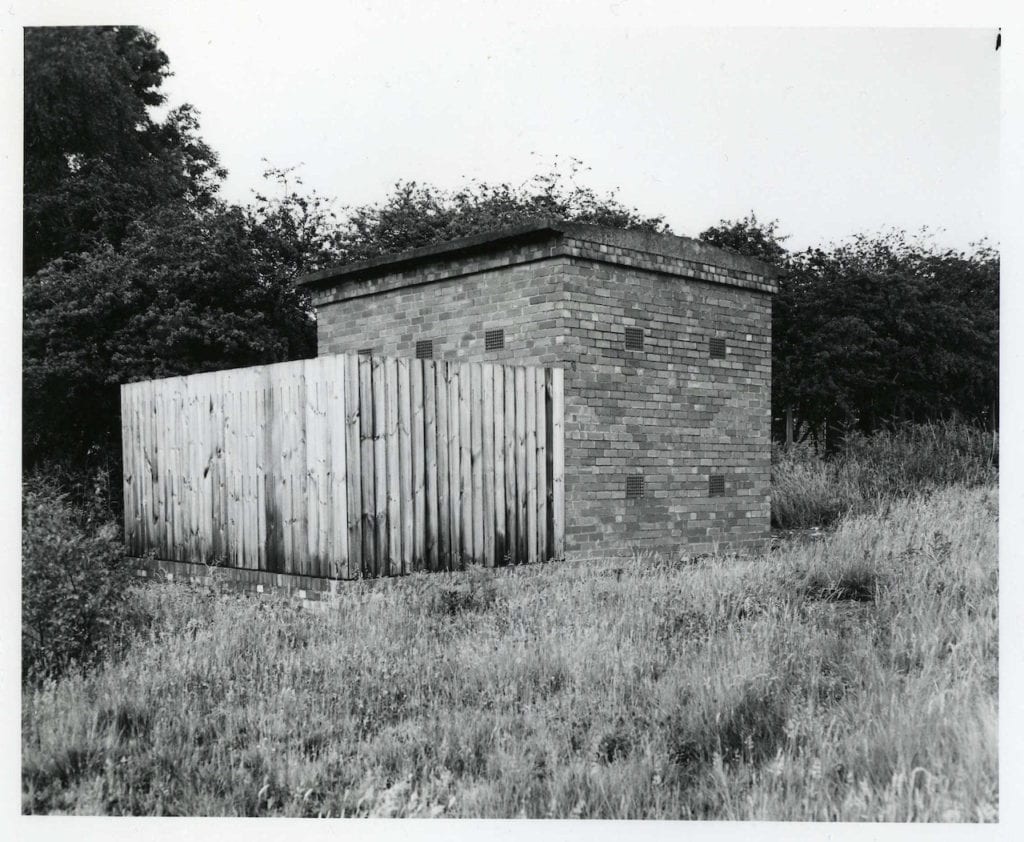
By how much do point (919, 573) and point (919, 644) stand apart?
70.1 inches

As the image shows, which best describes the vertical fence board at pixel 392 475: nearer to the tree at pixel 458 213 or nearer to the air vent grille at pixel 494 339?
the air vent grille at pixel 494 339

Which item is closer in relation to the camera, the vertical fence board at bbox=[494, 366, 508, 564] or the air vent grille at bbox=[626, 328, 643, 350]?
the vertical fence board at bbox=[494, 366, 508, 564]

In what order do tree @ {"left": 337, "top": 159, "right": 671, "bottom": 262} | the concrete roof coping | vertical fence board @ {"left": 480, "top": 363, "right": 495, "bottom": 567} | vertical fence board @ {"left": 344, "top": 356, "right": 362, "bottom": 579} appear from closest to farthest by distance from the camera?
vertical fence board @ {"left": 344, "top": 356, "right": 362, "bottom": 579}, vertical fence board @ {"left": 480, "top": 363, "right": 495, "bottom": 567}, the concrete roof coping, tree @ {"left": 337, "top": 159, "right": 671, "bottom": 262}

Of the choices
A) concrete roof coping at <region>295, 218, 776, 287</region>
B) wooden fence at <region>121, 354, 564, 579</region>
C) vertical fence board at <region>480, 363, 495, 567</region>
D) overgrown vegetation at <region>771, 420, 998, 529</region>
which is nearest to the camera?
wooden fence at <region>121, 354, 564, 579</region>

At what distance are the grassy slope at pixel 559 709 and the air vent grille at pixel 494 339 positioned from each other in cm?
339

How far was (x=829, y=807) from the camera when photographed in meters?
4.26

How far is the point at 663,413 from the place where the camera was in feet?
35.2

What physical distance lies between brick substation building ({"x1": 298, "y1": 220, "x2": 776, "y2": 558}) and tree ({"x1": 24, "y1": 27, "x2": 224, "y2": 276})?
6137 millimetres

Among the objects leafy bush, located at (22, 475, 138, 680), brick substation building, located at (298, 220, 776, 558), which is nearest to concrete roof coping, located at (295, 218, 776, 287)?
brick substation building, located at (298, 220, 776, 558)

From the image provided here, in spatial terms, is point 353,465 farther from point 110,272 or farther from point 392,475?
point 110,272

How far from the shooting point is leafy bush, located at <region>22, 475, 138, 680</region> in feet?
20.3

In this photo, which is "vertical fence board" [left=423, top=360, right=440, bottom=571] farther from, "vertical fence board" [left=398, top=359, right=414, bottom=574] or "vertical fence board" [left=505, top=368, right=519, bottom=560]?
"vertical fence board" [left=505, top=368, right=519, bottom=560]

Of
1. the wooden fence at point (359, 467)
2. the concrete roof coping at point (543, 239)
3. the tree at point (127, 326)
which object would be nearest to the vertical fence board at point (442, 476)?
the wooden fence at point (359, 467)

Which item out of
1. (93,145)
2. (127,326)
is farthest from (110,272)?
(93,145)
